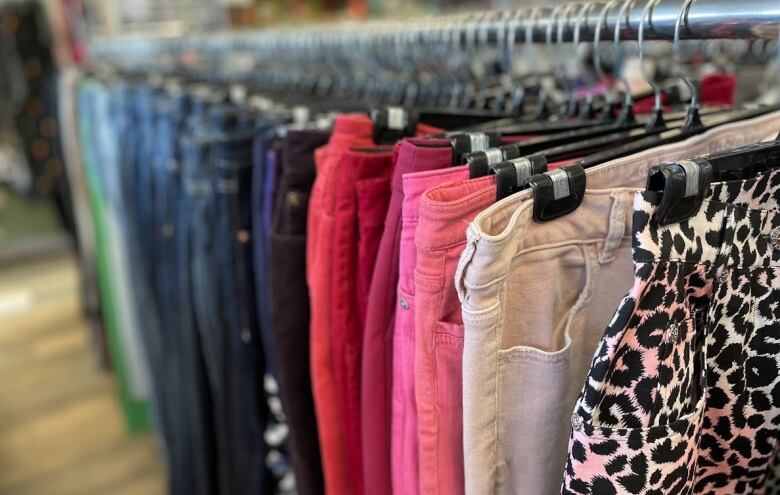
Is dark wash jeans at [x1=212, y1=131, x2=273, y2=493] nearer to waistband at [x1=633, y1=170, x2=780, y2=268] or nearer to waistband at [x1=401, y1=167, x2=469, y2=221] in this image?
waistband at [x1=401, y1=167, x2=469, y2=221]

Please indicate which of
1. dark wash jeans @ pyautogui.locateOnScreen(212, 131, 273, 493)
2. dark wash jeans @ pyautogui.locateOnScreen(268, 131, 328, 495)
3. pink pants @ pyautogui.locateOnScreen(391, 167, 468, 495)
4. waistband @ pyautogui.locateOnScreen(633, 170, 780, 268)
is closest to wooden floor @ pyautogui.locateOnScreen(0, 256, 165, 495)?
dark wash jeans @ pyautogui.locateOnScreen(212, 131, 273, 493)

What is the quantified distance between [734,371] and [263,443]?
71 cm

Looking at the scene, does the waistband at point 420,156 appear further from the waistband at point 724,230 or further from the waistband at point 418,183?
the waistband at point 724,230

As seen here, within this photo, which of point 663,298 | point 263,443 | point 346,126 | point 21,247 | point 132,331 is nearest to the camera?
point 663,298

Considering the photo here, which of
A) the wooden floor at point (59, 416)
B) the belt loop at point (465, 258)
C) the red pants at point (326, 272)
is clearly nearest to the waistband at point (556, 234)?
the belt loop at point (465, 258)

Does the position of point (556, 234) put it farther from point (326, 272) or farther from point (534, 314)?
point (326, 272)

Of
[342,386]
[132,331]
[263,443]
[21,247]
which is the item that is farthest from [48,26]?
[342,386]

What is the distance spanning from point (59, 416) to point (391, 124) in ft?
6.43

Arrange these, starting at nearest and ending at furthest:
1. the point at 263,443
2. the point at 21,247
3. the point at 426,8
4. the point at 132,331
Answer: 1. the point at 263,443
2. the point at 132,331
3. the point at 426,8
4. the point at 21,247

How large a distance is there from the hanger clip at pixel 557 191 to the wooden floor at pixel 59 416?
167cm

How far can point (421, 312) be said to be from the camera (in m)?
0.47

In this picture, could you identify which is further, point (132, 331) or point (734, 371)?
point (132, 331)

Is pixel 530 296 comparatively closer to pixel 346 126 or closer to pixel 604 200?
pixel 604 200

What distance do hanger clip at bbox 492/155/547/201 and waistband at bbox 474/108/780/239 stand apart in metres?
0.02
